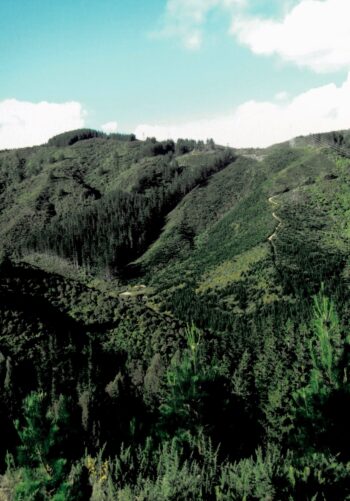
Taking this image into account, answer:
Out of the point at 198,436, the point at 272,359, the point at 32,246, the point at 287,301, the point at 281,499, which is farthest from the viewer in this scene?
the point at 32,246

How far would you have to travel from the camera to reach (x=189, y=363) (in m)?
43.4

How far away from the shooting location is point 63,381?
64312 mm

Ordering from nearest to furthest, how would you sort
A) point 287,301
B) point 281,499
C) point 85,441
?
point 281,499
point 85,441
point 287,301

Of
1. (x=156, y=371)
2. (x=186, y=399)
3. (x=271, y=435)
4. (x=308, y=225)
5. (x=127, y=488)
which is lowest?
(x=271, y=435)

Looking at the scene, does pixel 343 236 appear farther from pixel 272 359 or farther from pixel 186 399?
pixel 186 399

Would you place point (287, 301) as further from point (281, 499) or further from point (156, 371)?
point (281, 499)

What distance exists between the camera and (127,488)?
79.3ft

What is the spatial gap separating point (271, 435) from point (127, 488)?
98.1 ft

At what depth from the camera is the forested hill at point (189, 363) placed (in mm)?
27938

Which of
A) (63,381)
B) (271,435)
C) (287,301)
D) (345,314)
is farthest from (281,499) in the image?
(287,301)

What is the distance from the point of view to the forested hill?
27938 millimetres

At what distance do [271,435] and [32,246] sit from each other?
14890cm

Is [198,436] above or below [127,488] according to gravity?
below

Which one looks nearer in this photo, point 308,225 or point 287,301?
point 287,301
